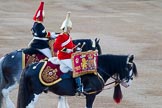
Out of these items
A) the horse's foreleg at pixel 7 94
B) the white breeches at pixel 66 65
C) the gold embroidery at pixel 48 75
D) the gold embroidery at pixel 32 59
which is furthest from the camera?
the gold embroidery at pixel 32 59

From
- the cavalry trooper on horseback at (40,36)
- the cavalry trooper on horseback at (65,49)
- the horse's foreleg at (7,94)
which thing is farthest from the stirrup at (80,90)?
the horse's foreleg at (7,94)

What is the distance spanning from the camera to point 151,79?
15.1 m

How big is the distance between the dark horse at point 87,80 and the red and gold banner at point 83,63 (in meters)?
0.13

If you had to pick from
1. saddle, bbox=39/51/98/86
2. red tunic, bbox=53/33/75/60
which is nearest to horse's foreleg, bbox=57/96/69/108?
saddle, bbox=39/51/98/86

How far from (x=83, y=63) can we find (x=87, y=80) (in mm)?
305

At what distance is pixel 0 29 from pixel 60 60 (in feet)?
47.5

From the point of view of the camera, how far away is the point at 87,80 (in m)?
10.1

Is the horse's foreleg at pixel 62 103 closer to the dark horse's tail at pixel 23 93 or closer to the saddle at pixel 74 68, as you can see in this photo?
the saddle at pixel 74 68

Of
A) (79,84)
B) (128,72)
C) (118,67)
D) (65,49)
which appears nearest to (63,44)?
(65,49)

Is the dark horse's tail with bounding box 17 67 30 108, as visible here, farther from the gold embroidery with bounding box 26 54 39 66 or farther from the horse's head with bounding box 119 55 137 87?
the horse's head with bounding box 119 55 137 87

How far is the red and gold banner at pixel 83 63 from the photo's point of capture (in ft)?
32.7

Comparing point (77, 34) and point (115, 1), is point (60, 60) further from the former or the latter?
point (115, 1)

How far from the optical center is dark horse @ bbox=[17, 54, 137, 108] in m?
9.80

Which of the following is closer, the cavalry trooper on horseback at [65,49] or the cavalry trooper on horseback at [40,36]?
the cavalry trooper on horseback at [65,49]
